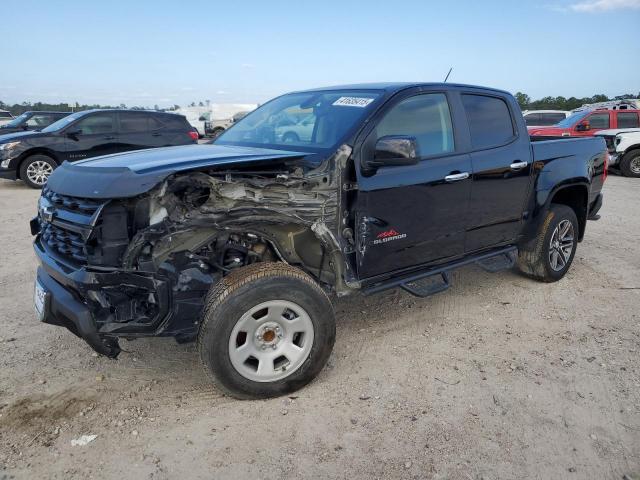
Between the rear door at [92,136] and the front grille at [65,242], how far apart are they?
829 centimetres

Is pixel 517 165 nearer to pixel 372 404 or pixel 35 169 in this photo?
pixel 372 404

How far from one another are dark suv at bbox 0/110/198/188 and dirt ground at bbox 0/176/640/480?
7.03 metres

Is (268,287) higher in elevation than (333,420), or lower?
higher

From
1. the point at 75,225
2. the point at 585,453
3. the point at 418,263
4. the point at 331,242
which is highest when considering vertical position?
the point at 75,225

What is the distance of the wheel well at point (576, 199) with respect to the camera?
5.12m

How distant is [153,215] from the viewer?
2.73 meters

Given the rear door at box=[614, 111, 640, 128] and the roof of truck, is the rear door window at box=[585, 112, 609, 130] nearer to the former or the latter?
the rear door at box=[614, 111, 640, 128]

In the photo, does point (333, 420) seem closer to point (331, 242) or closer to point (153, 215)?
point (331, 242)

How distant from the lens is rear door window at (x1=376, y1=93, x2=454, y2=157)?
354 cm

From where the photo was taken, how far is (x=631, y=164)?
13.5 meters

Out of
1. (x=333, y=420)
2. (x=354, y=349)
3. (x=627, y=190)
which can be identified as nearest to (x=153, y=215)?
(x=333, y=420)

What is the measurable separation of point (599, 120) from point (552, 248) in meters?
11.4

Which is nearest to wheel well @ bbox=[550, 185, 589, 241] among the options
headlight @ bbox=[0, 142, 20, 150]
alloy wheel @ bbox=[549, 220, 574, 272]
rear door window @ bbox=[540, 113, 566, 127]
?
alloy wheel @ bbox=[549, 220, 574, 272]

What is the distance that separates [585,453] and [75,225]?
3010 mm
